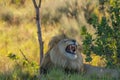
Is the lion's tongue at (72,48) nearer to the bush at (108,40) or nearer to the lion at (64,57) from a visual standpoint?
the lion at (64,57)

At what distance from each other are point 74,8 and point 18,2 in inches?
97.1

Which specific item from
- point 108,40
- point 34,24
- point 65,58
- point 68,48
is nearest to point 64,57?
point 65,58

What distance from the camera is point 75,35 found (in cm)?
1588

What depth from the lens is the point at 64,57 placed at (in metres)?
8.95

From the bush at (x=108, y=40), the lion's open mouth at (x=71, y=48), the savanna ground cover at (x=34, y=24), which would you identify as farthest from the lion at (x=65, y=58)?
the savanna ground cover at (x=34, y=24)

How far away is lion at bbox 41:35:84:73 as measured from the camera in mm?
8711

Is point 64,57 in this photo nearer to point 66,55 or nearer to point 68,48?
point 66,55

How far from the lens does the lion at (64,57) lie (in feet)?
28.6

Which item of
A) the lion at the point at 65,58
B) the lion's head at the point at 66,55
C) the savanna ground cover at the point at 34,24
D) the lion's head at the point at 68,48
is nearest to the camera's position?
the lion at the point at 65,58

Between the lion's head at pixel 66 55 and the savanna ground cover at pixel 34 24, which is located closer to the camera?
the lion's head at pixel 66 55

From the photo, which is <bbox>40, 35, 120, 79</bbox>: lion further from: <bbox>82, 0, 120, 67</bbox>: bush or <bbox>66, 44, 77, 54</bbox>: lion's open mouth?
<bbox>82, 0, 120, 67</bbox>: bush

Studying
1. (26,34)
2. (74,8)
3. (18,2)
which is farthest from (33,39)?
(74,8)

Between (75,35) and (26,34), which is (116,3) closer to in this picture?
(26,34)

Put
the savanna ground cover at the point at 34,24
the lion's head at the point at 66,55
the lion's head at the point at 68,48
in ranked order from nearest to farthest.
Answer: the lion's head at the point at 66,55 < the lion's head at the point at 68,48 < the savanna ground cover at the point at 34,24
